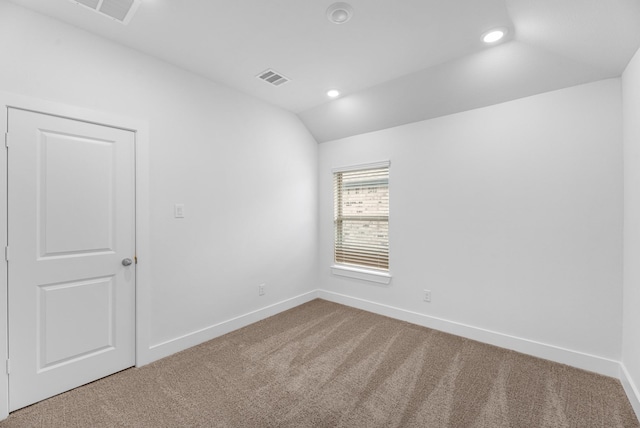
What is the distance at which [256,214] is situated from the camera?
3.36m

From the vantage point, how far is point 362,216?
384 cm

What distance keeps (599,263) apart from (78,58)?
4.40 meters

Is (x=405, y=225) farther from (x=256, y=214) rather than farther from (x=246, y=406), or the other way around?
(x=246, y=406)

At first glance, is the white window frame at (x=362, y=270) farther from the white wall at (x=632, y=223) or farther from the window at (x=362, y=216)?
the white wall at (x=632, y=223)

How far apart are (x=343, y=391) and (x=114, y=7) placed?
3146 millimetres

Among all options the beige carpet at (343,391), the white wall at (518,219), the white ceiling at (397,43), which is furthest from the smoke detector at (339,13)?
the beige carpet at (343,391)

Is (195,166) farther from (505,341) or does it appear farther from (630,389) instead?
(630,389)

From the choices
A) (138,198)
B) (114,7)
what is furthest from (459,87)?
(138,198)

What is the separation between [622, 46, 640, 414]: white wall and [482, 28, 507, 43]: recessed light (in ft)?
2.71

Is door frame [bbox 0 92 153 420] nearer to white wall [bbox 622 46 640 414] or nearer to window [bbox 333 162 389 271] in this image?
window [bbox 333 162 389 271]

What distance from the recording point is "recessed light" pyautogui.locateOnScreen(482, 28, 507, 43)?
209 centimetres

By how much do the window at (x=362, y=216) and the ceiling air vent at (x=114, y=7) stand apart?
8.91 ft

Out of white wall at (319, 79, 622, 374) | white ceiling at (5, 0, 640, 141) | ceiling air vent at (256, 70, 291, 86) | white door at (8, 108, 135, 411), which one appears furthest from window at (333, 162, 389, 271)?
white door at (8, 108, 135, 411)

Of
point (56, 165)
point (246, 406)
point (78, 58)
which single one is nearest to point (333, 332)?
point (246, 406)
